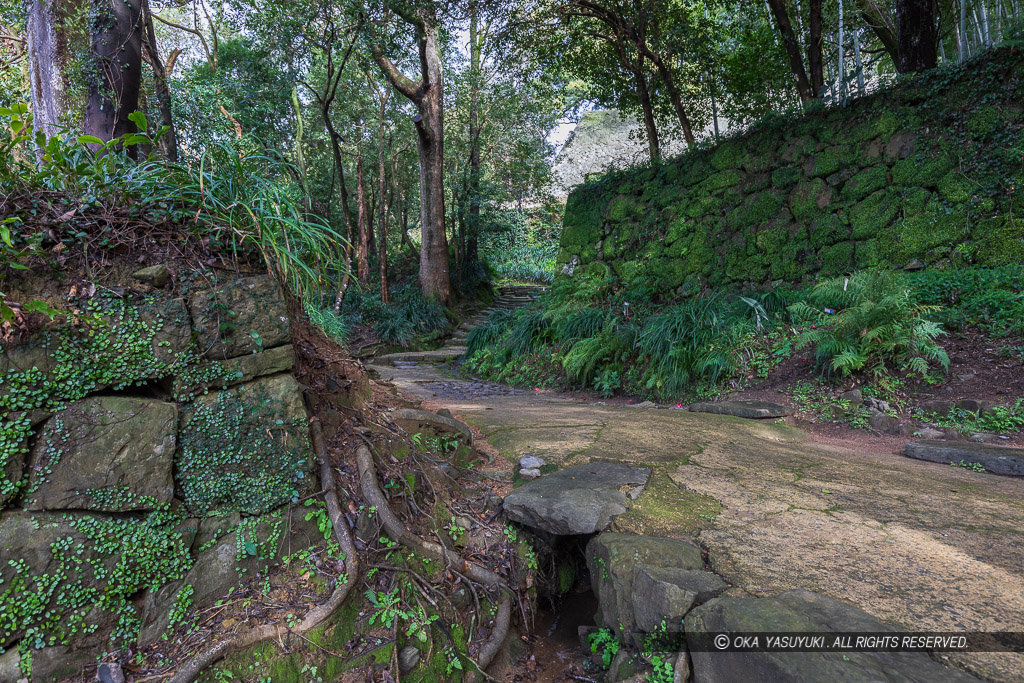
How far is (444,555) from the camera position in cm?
205

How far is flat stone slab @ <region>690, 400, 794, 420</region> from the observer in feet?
12.7

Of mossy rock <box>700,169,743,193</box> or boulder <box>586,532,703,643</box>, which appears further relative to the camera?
mossy rock <box>700,169,743,193</box>

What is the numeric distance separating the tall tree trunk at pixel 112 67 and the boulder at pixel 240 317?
2.28 metres

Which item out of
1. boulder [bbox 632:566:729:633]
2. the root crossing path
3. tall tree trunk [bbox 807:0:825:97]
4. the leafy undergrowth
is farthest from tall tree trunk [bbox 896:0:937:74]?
boulder [bbox 632:566:729:633]

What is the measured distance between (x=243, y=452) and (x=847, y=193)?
655cm

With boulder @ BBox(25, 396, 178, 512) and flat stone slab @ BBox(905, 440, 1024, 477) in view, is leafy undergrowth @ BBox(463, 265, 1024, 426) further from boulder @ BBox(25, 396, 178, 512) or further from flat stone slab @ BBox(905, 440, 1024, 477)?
boulder @ BBox(25, 396, 178, 512)

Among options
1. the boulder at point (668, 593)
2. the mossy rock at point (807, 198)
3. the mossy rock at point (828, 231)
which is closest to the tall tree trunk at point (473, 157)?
the mossy rock at point (807, 198)

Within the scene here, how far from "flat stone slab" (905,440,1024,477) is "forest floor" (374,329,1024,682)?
163 mm

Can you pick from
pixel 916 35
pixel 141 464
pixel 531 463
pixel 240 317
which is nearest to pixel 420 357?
pixel 531 463

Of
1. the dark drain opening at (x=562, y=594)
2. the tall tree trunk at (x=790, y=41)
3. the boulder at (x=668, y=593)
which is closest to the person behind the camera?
the boulder at (x=668, y=593)

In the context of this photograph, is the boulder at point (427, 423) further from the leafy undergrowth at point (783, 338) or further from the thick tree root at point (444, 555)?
the leafy undergrowth at point (783, 338)

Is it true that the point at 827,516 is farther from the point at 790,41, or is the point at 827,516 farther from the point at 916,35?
the point at 790,41

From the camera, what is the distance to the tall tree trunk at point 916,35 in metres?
5.25

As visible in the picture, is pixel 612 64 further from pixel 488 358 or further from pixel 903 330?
pixel 903 330
